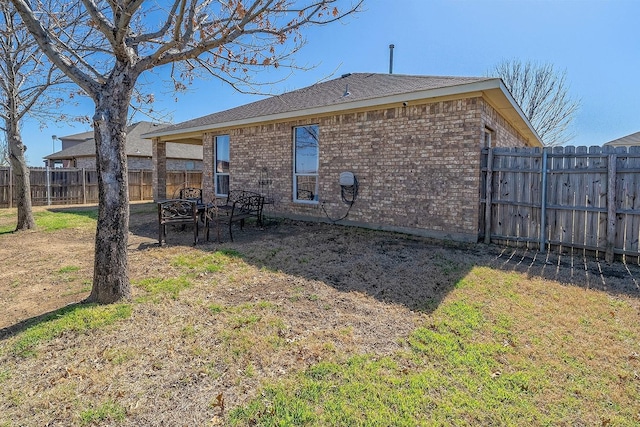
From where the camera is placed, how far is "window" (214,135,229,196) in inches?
454

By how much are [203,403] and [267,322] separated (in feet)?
3.81

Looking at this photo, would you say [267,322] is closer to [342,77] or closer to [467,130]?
[467,130]

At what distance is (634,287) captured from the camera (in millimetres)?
4469

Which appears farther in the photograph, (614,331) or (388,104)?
(388,104)

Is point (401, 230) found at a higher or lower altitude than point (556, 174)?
lower

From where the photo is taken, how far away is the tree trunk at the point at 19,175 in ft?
27.3

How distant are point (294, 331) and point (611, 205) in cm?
564

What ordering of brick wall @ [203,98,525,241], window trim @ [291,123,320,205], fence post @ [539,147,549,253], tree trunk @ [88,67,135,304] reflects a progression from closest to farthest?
tree trunk @ [88,67,135,304], fence post @ [539,147,549,253], brick wall @ [203,98,525,241], window trim @ [291,123,320,205]

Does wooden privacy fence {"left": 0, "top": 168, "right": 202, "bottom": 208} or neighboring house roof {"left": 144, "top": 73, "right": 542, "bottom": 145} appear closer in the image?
neighboring house roof {"left": 144, "top": 73, "right": 542, "bottom": 145}

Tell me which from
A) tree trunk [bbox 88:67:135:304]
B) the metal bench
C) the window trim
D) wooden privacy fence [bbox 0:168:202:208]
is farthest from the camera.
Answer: wooden privacy fence [bbox 0:168:202:208]

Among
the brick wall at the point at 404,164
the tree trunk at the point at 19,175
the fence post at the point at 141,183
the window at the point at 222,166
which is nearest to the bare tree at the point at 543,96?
the brick wall at the point at 404,164

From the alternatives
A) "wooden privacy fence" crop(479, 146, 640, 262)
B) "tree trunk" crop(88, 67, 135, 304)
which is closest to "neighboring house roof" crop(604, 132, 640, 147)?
"wooden privacy fence" crop(479, 146, 640, 262)

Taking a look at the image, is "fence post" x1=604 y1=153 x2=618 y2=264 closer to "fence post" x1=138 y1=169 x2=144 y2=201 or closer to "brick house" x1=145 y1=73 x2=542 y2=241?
"brick house" x1=145 y1=73 x2=542 y2=241

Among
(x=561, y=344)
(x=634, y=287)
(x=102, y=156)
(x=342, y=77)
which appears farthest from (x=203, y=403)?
(x=342, y=77)
